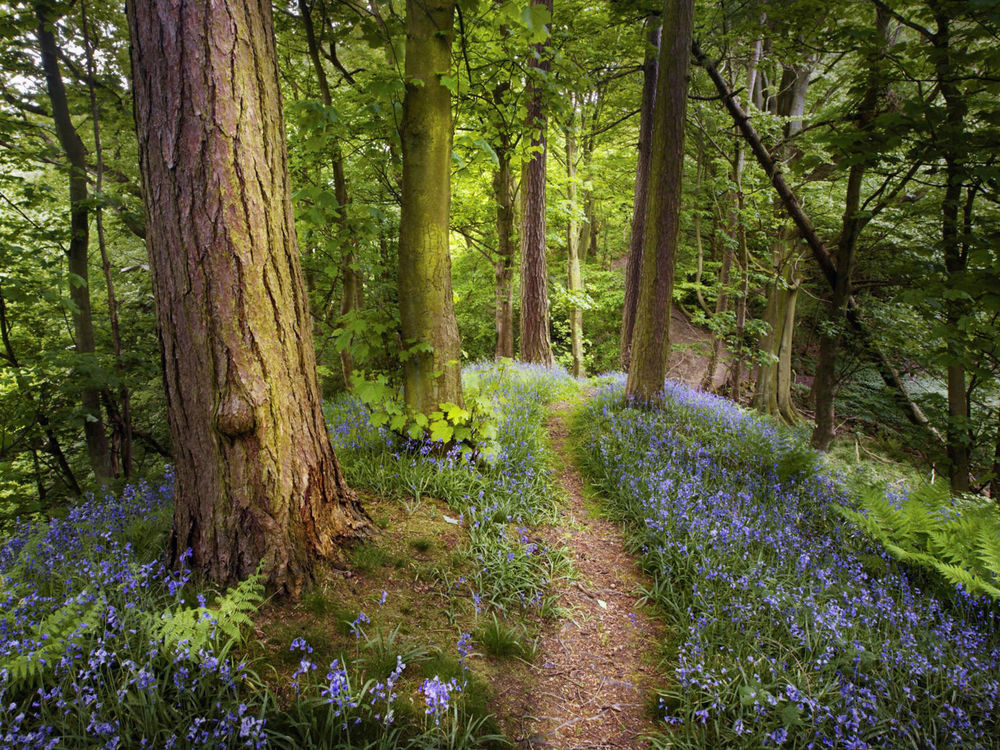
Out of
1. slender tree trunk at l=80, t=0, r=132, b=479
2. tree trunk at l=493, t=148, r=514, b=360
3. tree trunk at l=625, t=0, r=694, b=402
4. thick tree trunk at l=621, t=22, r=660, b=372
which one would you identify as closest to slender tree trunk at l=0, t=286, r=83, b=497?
slender tree trunk at l=80, t=0, r=132, b=479

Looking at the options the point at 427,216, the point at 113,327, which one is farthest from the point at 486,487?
the point at 113,327

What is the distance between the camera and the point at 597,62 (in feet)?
30.8

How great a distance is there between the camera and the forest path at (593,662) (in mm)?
2438

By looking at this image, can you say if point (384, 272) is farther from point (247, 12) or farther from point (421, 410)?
point (247, 12)

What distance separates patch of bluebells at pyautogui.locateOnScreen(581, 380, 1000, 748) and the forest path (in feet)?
0.69

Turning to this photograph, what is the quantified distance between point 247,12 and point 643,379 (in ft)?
20.0

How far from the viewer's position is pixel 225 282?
2.27 m

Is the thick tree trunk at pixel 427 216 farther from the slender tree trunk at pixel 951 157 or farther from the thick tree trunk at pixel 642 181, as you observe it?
the thick tree trunk at pixel 642 181

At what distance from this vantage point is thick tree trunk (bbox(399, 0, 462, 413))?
3.85 m

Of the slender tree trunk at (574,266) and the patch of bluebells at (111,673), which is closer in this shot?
the patch of bluebells at (111,673)

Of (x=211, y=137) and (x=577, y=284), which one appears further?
(x=577, y=284)

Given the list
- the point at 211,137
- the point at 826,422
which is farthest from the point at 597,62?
the point at 211,137

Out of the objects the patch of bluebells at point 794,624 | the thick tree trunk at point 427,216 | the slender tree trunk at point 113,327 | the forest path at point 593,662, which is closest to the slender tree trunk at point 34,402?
the slender tree trunk at point 113,327

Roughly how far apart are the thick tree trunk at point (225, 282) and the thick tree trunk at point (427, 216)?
1.50 m
